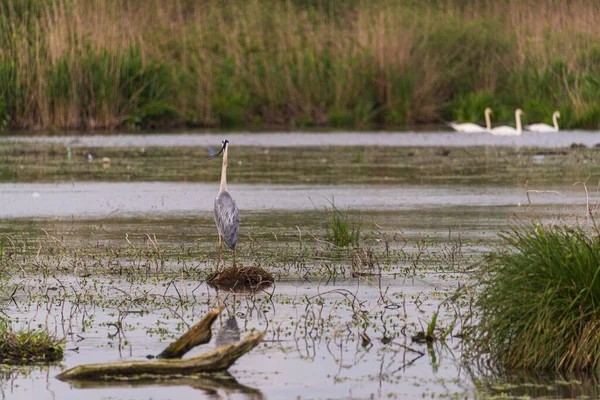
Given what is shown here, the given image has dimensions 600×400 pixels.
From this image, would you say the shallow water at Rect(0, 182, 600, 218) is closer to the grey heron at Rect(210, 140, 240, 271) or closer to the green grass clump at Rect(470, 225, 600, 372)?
the grey heron at Rect(210, 140, 240, 271)

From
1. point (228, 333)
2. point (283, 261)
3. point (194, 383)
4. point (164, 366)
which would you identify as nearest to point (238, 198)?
point (283, 261)

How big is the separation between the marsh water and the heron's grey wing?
586mm

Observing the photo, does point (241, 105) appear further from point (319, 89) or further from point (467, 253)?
point (467, 253)

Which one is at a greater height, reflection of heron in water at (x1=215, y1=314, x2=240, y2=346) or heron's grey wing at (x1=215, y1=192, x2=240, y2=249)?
heron's grey wing at (x1=215, y1=192, x2=240, y2=249)

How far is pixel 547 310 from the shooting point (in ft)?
27.3

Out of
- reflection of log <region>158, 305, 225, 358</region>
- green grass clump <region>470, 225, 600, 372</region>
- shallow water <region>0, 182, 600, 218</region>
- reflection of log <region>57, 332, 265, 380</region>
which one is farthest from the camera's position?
shallow water <region>0, 182, 600, 218</region>

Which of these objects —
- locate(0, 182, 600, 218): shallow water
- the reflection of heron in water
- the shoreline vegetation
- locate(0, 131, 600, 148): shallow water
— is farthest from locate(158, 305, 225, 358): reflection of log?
the shoreline vegetation

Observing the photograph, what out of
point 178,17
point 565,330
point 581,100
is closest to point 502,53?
point 581,100

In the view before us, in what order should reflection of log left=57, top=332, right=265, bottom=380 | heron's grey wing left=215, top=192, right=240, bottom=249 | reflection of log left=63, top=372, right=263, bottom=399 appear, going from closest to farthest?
reflection of log left=63, top=372, right=263, bottom=399 → reflection of log left=57, top=332, right=265, bottom=380 → heron's grey wing left=215, top=192, right=240, bottom=249

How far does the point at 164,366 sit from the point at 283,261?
201 inches

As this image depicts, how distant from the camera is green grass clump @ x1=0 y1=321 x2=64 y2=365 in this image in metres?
8.71

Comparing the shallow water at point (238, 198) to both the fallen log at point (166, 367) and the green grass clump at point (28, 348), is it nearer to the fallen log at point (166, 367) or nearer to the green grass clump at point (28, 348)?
the green grass clump at point (28, 348)

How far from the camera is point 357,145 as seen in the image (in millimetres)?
31703

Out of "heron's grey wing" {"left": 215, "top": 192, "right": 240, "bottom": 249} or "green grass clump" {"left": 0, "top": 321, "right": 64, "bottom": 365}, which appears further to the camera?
"heron's grey wing" {"left": 215, "top": 192, "right": 240, "bottom": 249}
